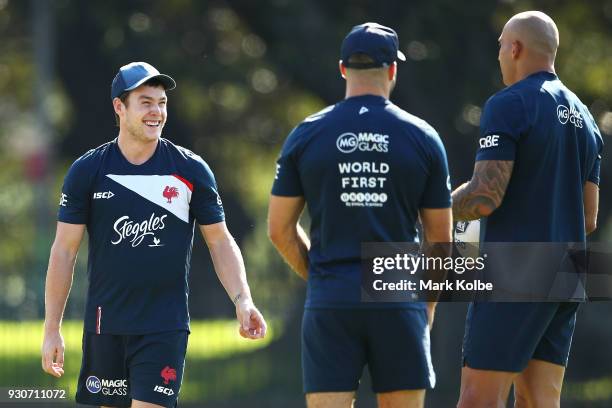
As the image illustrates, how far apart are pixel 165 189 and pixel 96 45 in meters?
16.2

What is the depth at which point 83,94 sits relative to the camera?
23906 millimetres

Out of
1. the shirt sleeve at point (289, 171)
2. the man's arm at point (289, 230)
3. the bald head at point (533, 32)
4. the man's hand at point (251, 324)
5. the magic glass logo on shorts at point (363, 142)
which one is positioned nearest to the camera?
the magic glass logo on shorts at point (363, 142)

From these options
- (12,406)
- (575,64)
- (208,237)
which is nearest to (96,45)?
(575,64)

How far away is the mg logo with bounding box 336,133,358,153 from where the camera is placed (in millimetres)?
5633

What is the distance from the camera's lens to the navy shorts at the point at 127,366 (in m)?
6.28

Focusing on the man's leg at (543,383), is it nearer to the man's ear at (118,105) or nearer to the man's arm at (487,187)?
the man's arm at (487,187)

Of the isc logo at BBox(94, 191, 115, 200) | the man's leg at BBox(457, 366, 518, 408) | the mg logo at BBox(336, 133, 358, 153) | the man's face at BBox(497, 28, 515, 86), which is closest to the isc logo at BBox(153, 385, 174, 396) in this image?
the isc logo at BBox(94, 191, 115, 200)

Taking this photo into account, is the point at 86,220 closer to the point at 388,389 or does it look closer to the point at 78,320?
the point at 388,389

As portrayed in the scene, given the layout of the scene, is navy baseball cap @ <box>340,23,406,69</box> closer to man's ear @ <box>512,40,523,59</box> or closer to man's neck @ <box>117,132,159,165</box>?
man's ear @ <box>512,40,523,59</box>

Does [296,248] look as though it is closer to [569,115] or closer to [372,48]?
[372,48]

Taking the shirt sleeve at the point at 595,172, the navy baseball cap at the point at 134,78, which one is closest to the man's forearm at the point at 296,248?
the navy baseball cap at the point at 134,78

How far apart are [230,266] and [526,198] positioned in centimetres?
161

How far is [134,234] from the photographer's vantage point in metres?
6.34

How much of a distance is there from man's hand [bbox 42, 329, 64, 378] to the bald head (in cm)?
290
